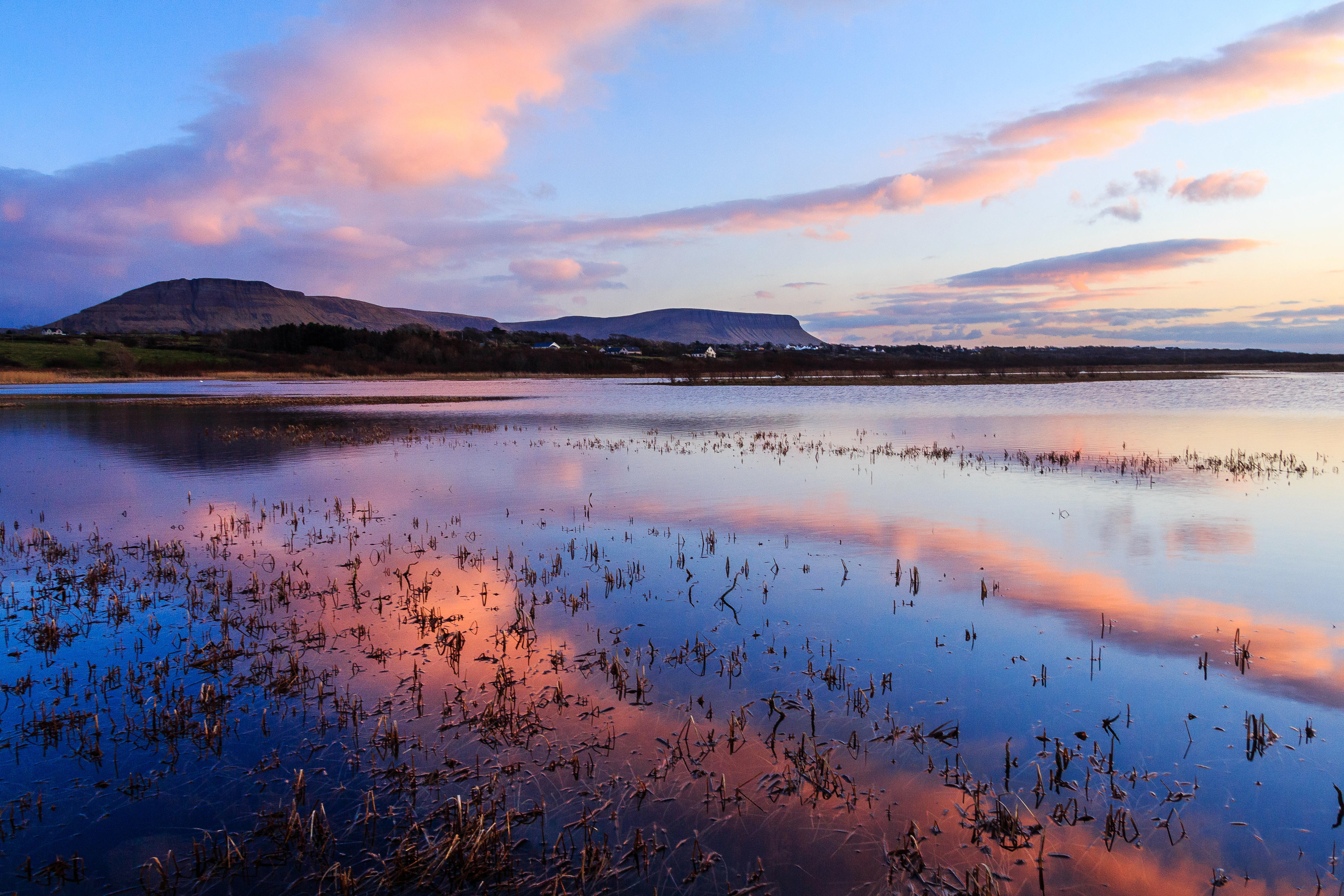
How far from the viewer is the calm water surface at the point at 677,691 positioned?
196 inches

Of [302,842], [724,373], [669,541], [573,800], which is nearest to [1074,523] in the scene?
[669,541]

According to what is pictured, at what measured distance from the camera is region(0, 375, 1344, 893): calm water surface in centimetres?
498

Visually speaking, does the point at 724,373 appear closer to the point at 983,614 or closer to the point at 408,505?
the point at 408,505

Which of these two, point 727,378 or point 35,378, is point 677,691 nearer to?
point 727,378

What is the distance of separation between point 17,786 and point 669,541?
33.2 feet

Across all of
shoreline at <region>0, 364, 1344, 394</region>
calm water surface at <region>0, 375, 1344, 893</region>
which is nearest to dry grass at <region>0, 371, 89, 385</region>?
shoreline at <region>0, 364, 1344, 394</region>

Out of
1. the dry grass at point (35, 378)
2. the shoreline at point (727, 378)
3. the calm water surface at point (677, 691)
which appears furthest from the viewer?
the dry grass at point (35, 378)

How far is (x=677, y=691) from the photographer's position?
24.6 feet

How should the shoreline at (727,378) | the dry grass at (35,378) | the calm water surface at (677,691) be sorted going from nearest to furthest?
the calm water surface at (677,691) < the shoreline at (727,378) < the dry grass at (35,378)

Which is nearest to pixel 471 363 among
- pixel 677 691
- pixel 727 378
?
pixel 727 378

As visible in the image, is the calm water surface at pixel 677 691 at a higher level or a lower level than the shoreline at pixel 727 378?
lower

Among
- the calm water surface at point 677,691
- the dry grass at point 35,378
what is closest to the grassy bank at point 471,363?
the dry grass at point 35,378

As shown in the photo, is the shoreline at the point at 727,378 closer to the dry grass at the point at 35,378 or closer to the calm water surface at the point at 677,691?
the dry grass at the point at 35,378

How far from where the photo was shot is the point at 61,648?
28.1 ft
